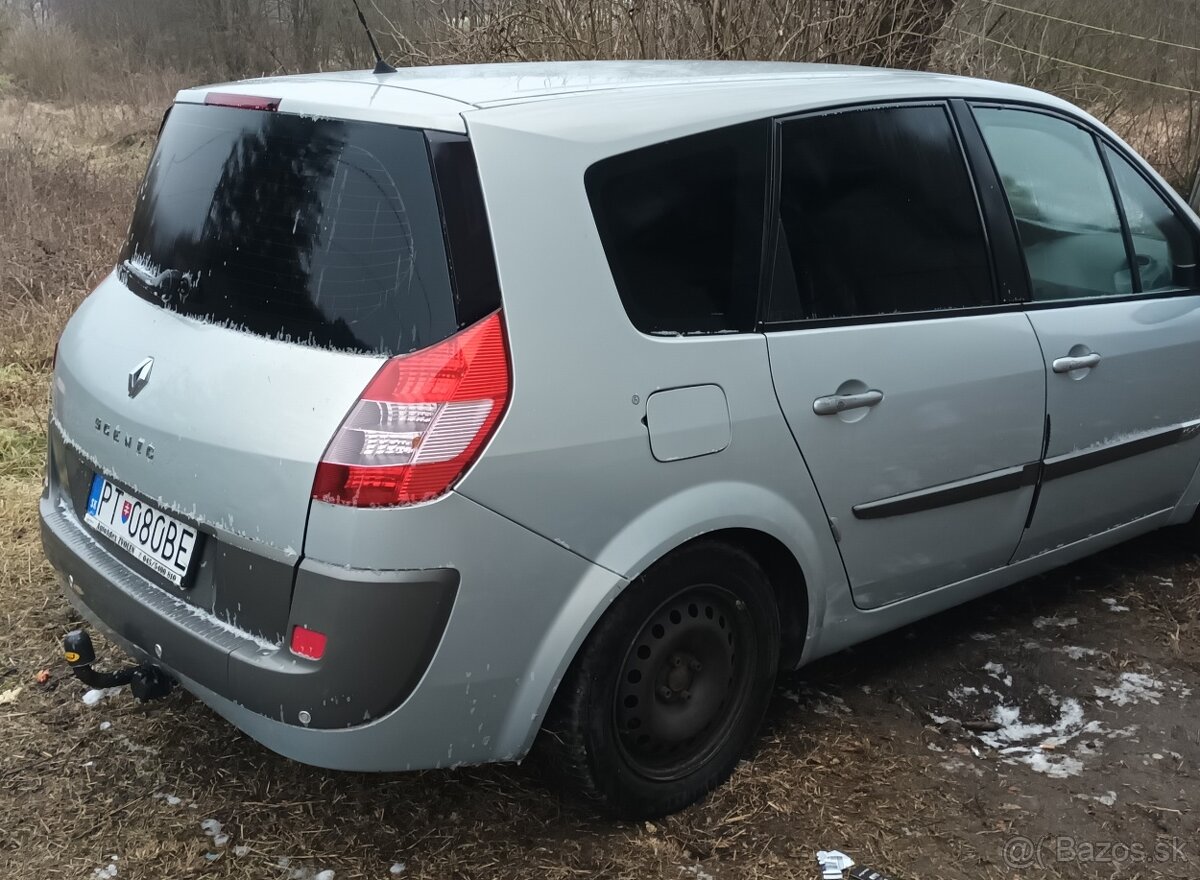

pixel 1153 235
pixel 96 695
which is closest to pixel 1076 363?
pixel 1153 235

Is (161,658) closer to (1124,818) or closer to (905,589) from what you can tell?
(905,589)

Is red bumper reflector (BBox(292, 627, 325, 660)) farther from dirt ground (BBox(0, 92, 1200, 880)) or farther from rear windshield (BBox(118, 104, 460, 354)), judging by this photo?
dirt ground (BBox(0, 92, 1200, 880))

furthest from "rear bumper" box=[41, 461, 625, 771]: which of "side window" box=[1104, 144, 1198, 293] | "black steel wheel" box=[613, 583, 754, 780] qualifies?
"side window" box=[1104, 144, 1198, 293]

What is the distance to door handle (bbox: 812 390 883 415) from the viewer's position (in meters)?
2.51

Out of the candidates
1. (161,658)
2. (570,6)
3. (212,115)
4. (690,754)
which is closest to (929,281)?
(690,754)

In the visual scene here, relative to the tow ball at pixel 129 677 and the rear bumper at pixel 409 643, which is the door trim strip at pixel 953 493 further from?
the tow ball at pixel 129 677

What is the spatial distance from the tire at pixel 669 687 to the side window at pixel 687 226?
54 centimetres

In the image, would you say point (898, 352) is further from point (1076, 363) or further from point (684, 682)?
point (684, 682)

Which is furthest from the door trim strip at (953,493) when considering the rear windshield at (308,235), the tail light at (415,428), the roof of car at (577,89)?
the rear windshield at (308,235)

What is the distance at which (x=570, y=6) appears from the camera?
22.2ft

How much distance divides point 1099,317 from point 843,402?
1.18m

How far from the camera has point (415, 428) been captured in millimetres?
1957

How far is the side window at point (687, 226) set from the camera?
2.23 m

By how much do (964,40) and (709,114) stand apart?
5752 mm
